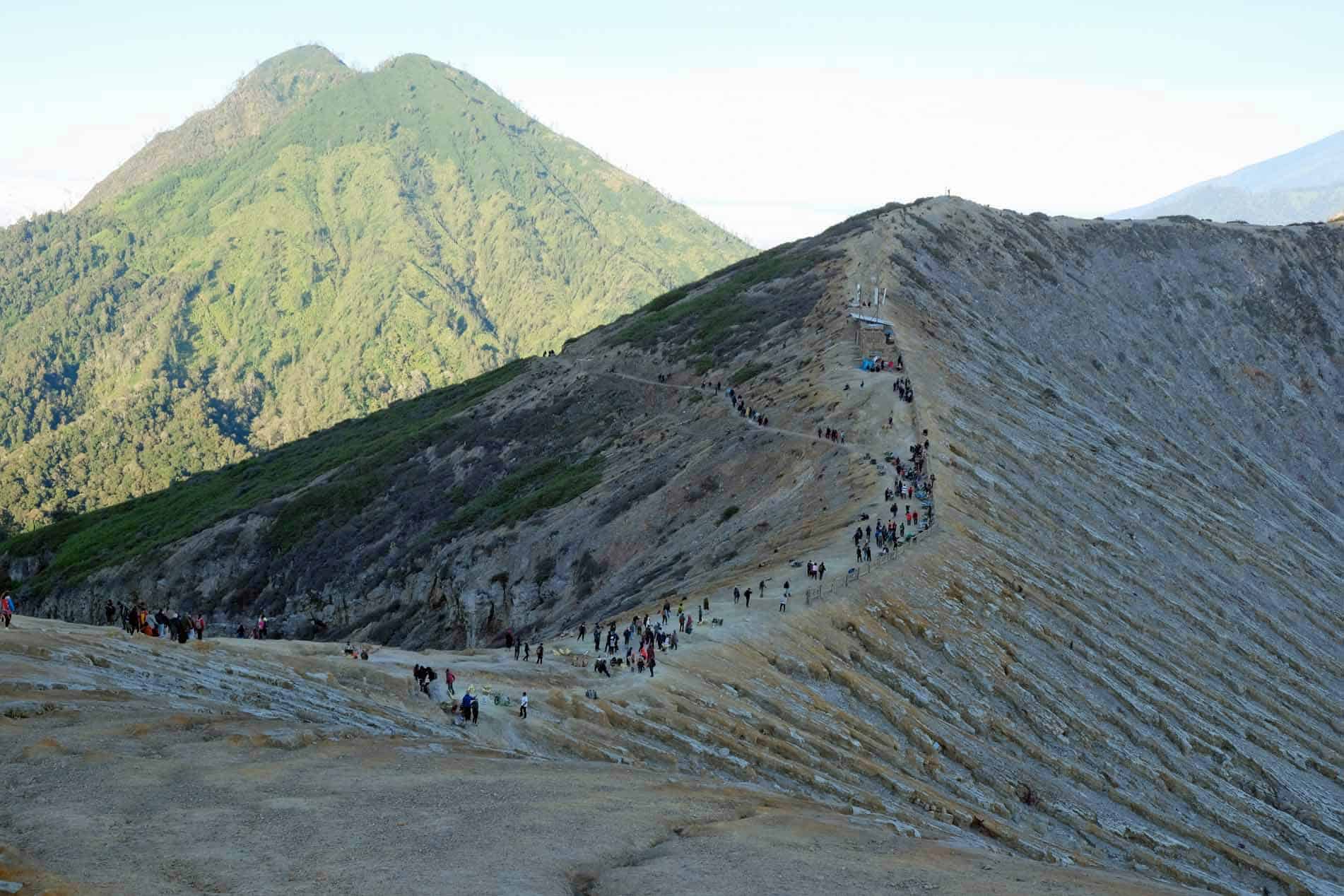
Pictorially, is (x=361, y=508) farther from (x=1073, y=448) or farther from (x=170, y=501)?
(x=1073, y=448)

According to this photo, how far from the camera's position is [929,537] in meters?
58.9

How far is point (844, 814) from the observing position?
113ft

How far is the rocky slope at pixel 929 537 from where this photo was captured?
45.3 m

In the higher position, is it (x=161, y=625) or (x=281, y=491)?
(x=281, y=491)

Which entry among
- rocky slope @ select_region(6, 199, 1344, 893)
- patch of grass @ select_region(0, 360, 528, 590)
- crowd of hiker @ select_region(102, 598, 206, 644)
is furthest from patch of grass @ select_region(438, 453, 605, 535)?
crowd of hiker @ select_region(102, 598, 206, 644)

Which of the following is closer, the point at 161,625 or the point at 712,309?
the point at 161,625

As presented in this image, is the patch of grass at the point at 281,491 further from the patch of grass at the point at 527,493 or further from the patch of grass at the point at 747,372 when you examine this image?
the patch of grass at the point at 747,372

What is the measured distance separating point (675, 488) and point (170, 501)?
83271mm

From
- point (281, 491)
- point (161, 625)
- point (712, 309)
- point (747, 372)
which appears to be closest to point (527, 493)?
point (747, 372)

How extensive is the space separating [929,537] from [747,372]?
41.6m

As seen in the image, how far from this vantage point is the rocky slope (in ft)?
149

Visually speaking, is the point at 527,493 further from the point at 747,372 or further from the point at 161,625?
the point at 161,625

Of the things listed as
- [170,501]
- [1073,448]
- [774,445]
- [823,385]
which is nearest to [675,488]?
[774,445]

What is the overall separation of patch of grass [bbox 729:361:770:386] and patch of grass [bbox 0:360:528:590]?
3180cm
